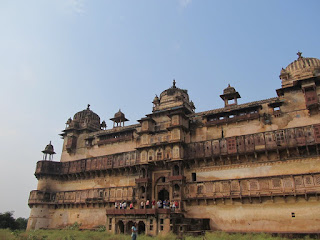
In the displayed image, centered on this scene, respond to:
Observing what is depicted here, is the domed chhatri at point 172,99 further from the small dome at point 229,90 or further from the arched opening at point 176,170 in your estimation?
the arched opening at point 176,170

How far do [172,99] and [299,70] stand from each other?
47.9 feet

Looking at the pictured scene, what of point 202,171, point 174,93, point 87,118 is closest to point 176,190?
point 202,171

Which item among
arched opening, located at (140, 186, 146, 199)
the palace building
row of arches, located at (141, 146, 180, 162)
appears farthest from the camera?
arched opening, located at (140, 186, 146, 199)

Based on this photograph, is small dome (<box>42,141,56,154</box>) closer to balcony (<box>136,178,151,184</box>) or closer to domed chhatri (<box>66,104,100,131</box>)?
domed chhatri (<box>66,104,100,131</box>)

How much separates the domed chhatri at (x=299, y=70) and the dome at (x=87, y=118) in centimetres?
2715

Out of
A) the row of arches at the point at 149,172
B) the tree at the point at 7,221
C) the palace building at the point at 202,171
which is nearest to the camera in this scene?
the palace building at the point at 202,171

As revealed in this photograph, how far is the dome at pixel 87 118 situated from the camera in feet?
137

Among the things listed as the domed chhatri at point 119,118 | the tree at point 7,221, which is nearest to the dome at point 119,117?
the domed chhatri at point 119,118

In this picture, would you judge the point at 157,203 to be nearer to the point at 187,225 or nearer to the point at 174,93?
the point at 187,225

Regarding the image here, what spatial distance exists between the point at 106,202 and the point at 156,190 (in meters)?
6.80

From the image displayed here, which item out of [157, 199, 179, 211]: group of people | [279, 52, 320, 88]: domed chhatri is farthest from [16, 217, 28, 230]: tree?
[279, 52, 320, 88]: domed chhatri

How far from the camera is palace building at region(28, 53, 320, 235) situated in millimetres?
23969

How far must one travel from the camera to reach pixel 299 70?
95.8ft

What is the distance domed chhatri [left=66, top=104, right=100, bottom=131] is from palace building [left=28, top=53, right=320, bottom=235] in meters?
3.75
